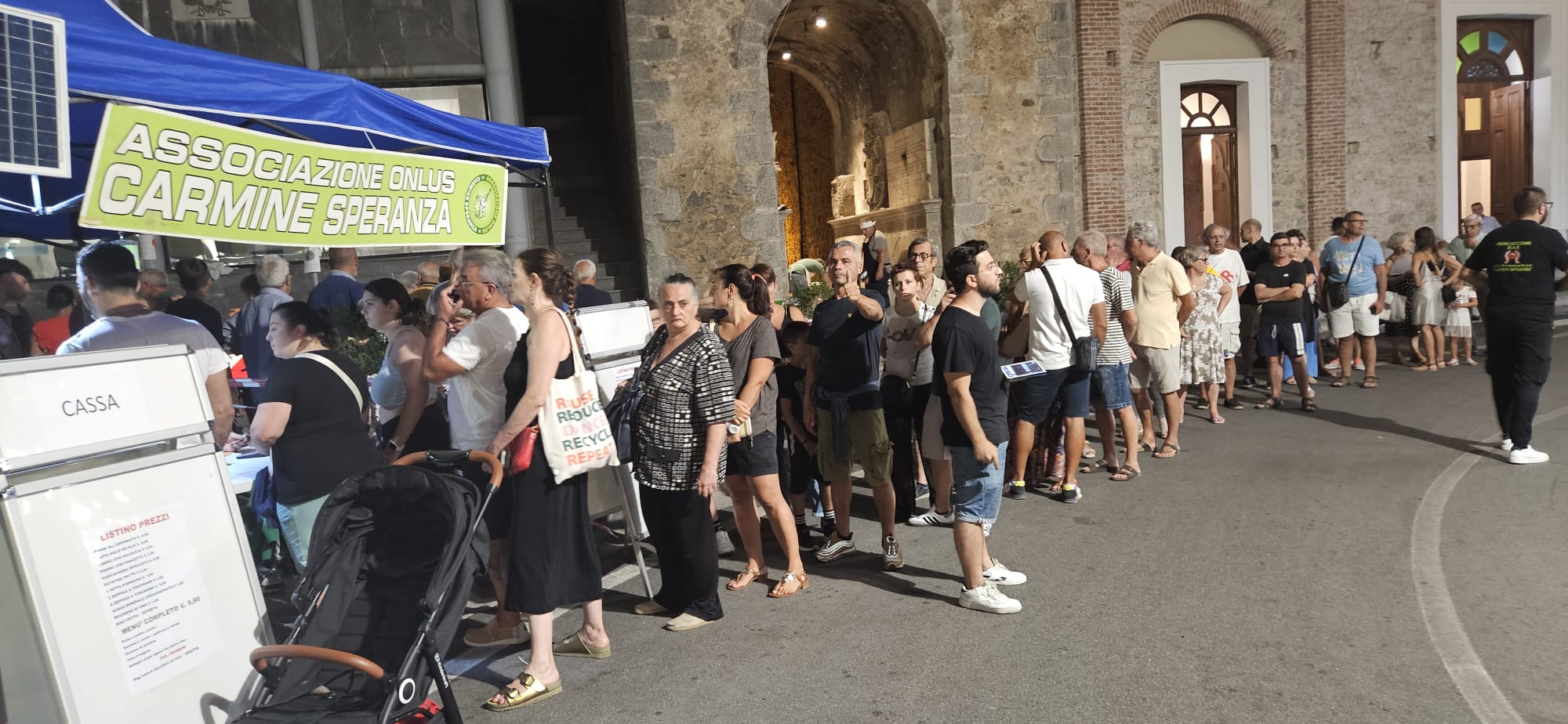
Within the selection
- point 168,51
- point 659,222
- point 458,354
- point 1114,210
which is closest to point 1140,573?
point 458,354

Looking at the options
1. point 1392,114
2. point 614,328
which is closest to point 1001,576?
point 614,328

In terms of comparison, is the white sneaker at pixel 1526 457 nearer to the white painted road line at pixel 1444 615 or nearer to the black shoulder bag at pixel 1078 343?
the white painted road line at pixel 1444 615

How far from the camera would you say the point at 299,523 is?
4.67 metres

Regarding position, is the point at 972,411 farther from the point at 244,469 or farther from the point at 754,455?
the point at 244,469

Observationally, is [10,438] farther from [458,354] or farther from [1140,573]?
[1140,573]

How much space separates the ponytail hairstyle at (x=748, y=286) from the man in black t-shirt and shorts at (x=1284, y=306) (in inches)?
248

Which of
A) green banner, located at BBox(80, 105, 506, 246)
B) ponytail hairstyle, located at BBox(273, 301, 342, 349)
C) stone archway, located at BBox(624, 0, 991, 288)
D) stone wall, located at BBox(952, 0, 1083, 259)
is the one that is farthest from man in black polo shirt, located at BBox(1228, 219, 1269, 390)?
ponytail hairstyle, located at BBox(273, 301, 342, 349)

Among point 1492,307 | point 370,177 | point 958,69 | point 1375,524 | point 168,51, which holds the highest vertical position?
point 958,69

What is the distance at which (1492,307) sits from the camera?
694cm

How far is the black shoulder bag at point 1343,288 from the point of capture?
10461mm

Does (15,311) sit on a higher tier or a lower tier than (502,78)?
lower

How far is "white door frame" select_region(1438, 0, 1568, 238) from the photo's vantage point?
1647cm

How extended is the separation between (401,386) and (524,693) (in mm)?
1856

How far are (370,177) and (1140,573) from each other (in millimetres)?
4468
